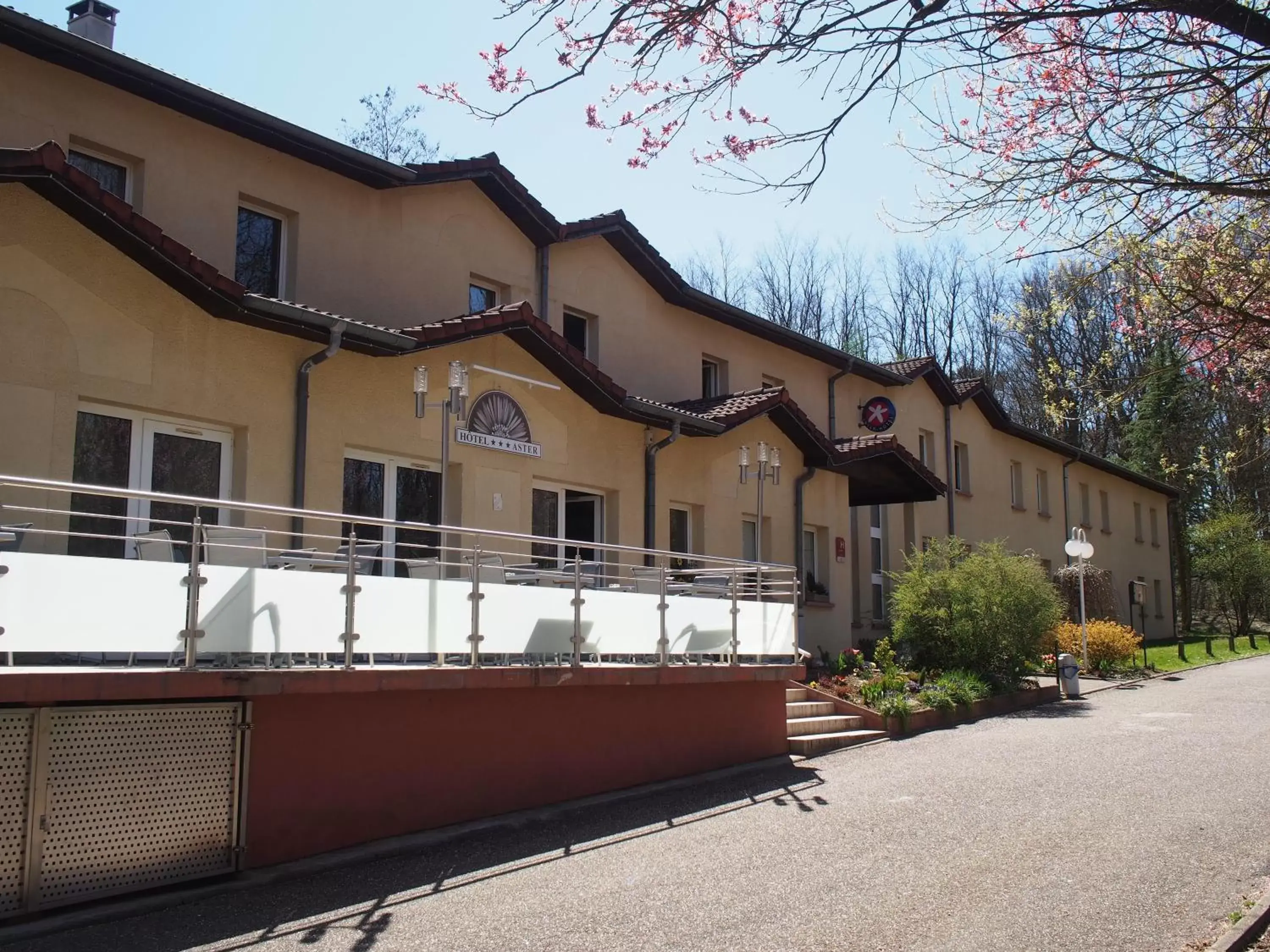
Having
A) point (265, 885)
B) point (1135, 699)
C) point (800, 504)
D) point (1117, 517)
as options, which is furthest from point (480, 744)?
point (1117, 517)

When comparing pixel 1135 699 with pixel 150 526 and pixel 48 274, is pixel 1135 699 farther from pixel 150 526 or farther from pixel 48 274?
pixel 48 274

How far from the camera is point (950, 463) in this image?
27438mm

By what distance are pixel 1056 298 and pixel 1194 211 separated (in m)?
1.29

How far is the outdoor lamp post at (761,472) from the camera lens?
55.9 feet

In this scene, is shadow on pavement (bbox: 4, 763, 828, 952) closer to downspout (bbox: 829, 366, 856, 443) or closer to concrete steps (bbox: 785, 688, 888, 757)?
concrete steps (bbox: 785, 688, 888, 757)

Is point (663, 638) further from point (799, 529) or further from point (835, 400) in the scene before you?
point (835, 400)

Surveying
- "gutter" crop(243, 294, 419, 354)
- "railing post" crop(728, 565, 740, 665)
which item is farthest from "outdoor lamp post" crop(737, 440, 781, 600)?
"gutter" crop(243, 294, 419, 354)

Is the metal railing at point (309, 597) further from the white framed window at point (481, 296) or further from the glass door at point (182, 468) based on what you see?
the white framed window at point (481, 296)

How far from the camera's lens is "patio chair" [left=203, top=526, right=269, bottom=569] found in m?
8.12

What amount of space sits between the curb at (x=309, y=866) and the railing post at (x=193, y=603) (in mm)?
1362

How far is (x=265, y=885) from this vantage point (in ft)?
25.1

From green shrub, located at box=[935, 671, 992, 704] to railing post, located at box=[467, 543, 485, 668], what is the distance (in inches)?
357

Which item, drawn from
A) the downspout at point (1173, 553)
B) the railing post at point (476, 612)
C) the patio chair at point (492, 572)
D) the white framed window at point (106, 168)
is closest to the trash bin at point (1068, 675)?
the patio chair at point (492, 572)

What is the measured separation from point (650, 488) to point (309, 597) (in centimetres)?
850
